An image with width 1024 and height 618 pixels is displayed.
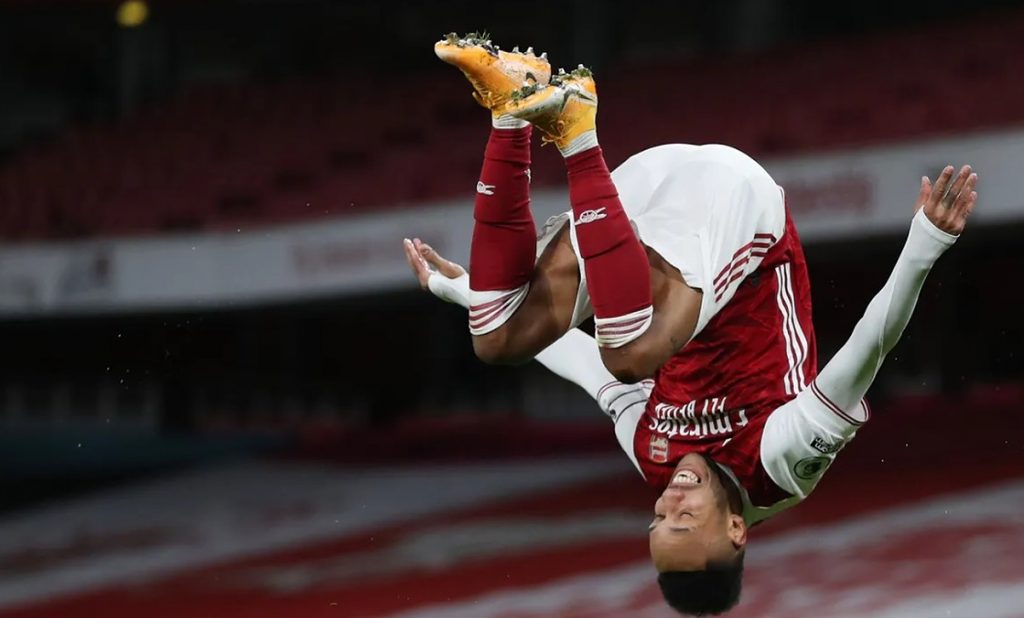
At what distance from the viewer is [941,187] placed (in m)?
3.16

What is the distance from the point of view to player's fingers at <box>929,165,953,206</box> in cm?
315

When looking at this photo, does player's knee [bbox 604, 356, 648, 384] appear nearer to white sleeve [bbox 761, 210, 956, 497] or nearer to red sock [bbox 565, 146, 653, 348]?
red sock [bbox 565, 146, 653, 348]

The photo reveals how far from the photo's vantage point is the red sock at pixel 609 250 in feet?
10.7

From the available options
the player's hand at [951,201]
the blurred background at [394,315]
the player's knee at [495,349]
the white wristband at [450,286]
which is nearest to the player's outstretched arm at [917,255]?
the player's hand at [951,201]

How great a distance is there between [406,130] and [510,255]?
7711mm

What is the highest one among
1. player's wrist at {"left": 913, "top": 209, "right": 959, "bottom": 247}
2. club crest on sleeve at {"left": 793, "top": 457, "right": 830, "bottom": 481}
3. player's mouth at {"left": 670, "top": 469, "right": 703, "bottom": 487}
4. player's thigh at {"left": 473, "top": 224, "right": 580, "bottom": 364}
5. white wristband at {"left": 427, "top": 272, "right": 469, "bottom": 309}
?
player's wrist at {"left": 913, "top": 209, "right": 959, "bottom": 247}

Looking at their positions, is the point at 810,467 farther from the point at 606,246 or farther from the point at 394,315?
the point at 394,315

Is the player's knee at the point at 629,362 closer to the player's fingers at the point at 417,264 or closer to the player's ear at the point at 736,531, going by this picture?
the player's ear at the point at 736,531

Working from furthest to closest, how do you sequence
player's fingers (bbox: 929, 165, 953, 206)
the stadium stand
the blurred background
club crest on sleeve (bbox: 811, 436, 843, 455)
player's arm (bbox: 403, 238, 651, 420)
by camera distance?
1. the stadium stand
2. the blurred background
3. player's arm (bbox: 403, 238, 651, 420)
4. club crest on sleeve (bbox: 811, 436, 843, 455)
5. player's fingers (bbox: 929, 165, 953, 206)

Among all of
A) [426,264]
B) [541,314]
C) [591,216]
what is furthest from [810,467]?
[426,264]

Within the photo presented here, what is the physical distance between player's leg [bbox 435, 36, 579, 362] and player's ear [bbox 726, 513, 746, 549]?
2.07 ft

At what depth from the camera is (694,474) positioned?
3.56 m

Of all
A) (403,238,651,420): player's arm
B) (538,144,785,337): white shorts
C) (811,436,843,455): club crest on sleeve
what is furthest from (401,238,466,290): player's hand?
(811,436,843,455): club crest on sleeve

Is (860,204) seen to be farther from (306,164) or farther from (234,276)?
(306,164)
